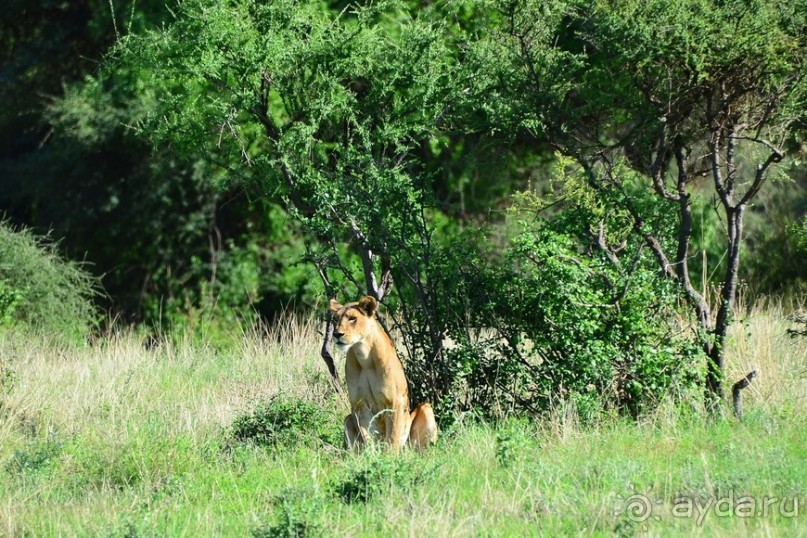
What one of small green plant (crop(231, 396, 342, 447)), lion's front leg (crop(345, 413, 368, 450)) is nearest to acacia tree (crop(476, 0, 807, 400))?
lion's front leg (crop(345, 413, 368, 450))

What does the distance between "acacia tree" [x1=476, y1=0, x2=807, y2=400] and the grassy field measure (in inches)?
52.5

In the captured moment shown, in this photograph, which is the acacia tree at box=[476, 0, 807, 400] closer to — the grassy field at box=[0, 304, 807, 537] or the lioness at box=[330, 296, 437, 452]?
the grassy field at box=[0, 304, 807, 537]

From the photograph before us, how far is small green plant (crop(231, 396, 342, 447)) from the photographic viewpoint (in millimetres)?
10164

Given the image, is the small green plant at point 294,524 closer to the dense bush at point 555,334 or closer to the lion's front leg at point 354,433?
the lion's front leg at point 354,433

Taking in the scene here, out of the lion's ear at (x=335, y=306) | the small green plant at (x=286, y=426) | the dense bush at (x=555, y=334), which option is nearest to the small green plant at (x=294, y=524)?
the lion's ear at (x=335, y=306)

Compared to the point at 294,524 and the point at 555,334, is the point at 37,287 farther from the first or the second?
the point at 294,524

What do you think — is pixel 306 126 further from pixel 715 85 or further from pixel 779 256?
pixel 779 256

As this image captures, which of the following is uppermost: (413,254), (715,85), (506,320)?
(715,85)

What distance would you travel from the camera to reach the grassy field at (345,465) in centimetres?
716

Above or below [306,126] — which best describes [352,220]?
below

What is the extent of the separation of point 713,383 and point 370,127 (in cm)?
433

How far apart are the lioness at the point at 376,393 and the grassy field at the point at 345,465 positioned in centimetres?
28

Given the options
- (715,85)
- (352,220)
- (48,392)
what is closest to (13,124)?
(48,392)

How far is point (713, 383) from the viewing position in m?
10.2
